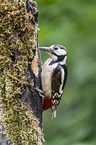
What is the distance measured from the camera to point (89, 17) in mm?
5840

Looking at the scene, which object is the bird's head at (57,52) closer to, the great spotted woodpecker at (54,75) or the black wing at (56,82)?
the great spotted woodpecker at (54,75)

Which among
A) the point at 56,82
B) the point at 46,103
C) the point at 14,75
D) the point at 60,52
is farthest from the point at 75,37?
the point at 14,75

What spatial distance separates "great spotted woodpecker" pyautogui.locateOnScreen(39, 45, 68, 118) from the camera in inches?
172

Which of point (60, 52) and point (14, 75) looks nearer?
point (14, 75)

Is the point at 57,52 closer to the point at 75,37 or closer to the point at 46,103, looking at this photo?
the point at 46,103

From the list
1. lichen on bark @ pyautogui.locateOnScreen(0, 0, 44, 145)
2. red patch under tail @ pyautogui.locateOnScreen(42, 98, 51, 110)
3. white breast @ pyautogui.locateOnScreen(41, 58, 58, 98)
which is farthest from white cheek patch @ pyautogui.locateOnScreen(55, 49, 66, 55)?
lichen on bark @ pyautogui.locateOnScreen(0, 0, 44, 145)

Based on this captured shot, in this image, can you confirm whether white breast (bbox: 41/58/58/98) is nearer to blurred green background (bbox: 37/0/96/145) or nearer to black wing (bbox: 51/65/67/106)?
black wing (bbox: 51/65/67/106)

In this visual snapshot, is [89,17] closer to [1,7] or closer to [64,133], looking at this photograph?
[64,133]

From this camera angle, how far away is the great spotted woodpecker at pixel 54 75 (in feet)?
14.4

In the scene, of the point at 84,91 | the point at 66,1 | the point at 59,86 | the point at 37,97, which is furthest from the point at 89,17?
the point at 37,97

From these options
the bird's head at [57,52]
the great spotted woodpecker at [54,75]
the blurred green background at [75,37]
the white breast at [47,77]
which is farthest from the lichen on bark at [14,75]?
the blurred green background at [75,37]

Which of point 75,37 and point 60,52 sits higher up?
point 60,52

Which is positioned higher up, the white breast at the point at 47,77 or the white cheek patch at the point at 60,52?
the white cheek patch at the point at 60,52

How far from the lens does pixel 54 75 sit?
4.43m
